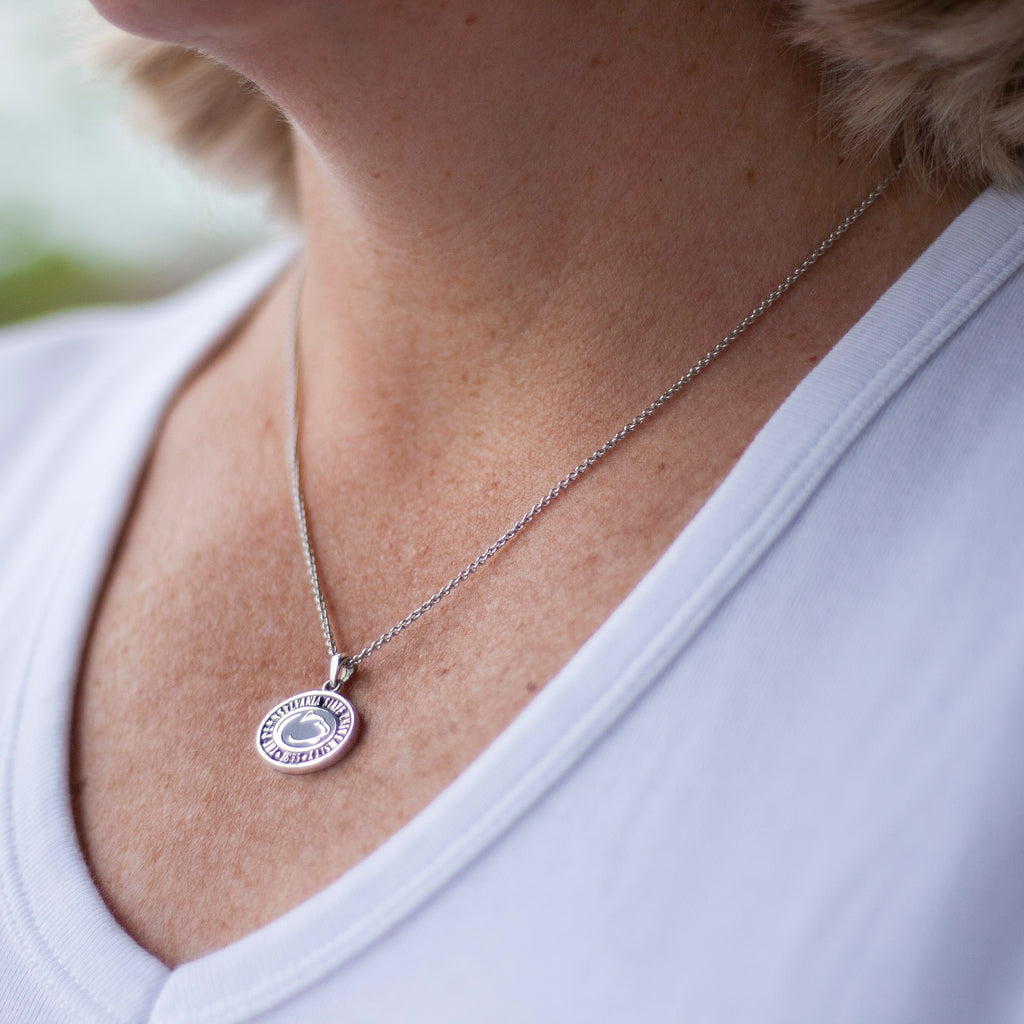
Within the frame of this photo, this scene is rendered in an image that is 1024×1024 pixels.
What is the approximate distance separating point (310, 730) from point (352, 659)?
8cm

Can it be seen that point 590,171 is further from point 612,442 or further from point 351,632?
point 351,632

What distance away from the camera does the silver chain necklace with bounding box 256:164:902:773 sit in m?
0.84

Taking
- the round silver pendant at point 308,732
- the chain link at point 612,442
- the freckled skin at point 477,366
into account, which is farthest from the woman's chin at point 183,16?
the round silver pendant at point 308,732

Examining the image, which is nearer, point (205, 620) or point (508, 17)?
point (508, 17)

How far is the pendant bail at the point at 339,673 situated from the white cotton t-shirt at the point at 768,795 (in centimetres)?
18

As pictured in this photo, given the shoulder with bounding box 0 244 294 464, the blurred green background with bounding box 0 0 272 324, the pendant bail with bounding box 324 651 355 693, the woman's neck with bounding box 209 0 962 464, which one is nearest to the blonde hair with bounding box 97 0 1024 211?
the woman's neck with bounding box 209 0 962 464

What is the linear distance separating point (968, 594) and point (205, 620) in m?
0.67

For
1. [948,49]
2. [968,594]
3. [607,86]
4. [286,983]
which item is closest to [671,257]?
[607,86]

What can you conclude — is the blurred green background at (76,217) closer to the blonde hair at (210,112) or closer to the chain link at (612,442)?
the blonde hair at (210,112)

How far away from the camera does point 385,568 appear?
37.7 inches

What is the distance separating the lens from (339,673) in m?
0.90

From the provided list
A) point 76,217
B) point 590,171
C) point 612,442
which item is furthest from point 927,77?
point 76,217

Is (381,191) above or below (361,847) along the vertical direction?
above

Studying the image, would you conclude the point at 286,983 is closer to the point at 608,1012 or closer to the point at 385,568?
the point at 608,1012
